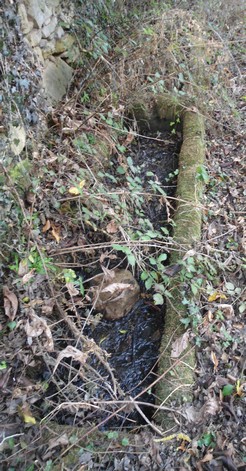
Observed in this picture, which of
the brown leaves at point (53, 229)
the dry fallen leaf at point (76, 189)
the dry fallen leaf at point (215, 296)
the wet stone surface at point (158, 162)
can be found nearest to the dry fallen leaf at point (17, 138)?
the dry fallen leaf at point (76, 189)

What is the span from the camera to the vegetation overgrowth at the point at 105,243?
6.66 ft

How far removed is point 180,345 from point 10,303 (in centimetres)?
115

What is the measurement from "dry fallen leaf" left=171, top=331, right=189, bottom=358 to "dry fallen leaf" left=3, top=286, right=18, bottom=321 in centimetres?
107

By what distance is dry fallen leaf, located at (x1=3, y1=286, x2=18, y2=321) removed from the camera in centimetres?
222

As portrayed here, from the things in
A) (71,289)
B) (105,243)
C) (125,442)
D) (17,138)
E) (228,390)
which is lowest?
(228,390)

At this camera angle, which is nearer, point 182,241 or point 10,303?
point 10,303

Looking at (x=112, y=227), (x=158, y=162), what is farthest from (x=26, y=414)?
(x=158, y=162)

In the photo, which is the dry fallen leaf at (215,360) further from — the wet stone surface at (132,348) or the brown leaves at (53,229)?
the brown leaves at (53,229)

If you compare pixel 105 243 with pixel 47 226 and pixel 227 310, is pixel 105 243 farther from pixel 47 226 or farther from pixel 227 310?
pixel 227 310

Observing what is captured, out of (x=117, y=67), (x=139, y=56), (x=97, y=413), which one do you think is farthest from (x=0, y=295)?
(x=139, y=56)

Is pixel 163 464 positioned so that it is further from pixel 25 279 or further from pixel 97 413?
pixel 25 279

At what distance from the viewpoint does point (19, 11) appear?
2705mm

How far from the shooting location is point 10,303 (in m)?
2.25

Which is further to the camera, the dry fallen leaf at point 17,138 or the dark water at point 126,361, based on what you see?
the dry fallen leaf at point 17,138
